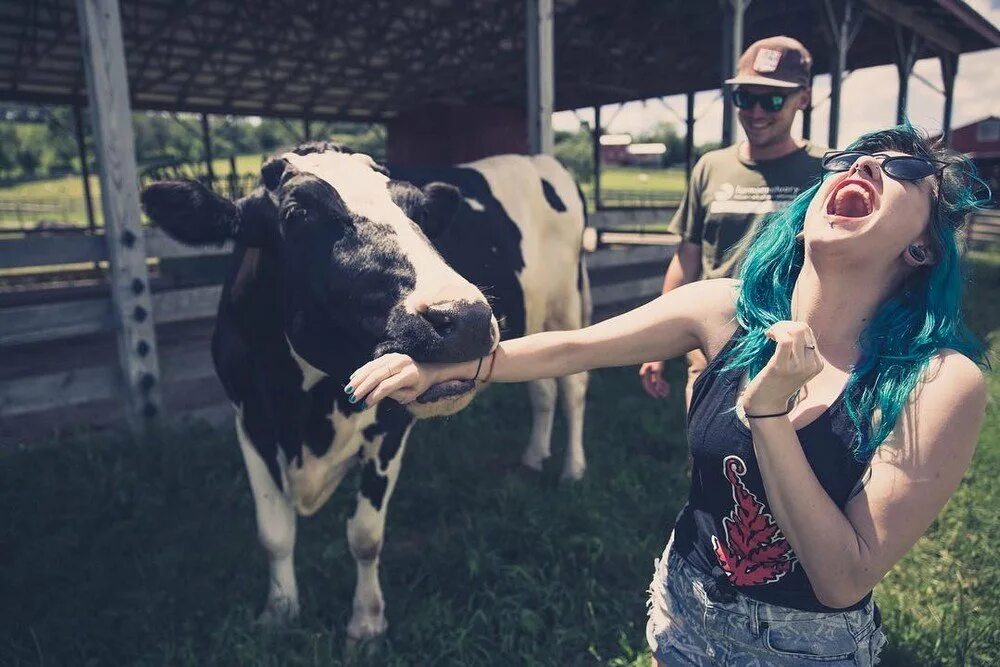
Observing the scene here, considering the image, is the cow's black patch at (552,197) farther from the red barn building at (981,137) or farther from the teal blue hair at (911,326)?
the red barn building at (981,137)

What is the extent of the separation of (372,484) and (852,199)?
2.10 metres

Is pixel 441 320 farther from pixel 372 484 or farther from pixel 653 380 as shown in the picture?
pixel 653 380

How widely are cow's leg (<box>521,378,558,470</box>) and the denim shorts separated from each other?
283 cm

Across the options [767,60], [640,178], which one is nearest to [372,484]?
[767,60]

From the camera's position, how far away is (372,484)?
2.77 meters

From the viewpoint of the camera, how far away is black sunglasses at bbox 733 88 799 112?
2.75 metres

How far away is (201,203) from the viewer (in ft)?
7.15

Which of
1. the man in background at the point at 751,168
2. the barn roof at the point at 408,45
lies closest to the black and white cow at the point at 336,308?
the man in background at the point at 751,168

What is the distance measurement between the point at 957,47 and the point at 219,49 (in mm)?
12470


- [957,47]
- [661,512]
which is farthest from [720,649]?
[957,47]

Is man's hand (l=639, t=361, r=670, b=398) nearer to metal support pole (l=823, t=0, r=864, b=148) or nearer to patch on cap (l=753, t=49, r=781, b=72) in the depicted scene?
patch on cap (l=753, t=49, r=781, b=72)

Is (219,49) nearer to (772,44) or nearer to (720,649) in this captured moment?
(772,44)

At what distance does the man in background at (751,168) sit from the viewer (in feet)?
9.18

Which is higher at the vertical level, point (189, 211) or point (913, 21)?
point (913, 21)
